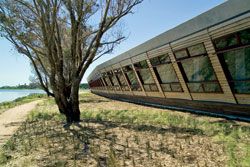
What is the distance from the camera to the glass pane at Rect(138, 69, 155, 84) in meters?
19.0

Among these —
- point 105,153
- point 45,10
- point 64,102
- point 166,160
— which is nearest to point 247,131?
point 166,160

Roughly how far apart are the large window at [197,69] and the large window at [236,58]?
3.00 feet

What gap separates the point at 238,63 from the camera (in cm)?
1092

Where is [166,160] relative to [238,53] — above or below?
below

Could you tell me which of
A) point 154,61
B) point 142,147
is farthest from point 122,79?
point 142,147

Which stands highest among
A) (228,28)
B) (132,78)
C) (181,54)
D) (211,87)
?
(228,28)

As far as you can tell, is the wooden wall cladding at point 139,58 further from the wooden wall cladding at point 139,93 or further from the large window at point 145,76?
the wooden wall cladding at point 139,93

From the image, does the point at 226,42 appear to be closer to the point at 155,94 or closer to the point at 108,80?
the point at 155,94

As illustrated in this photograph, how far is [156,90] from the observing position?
1859 cm

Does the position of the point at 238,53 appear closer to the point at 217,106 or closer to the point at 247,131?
the point at 217,106

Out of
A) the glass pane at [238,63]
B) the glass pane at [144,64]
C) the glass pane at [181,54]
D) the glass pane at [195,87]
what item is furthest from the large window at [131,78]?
the glass pane at [238,63]

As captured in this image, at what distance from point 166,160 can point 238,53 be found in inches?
236

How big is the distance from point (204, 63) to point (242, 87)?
224 cm

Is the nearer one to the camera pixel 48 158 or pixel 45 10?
pixel 48 158
